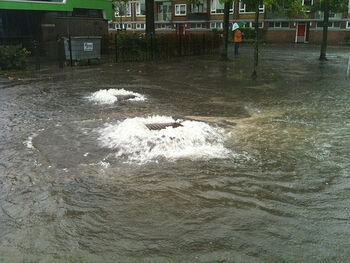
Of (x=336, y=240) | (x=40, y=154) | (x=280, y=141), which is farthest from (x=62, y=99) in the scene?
(x=336, y=240)

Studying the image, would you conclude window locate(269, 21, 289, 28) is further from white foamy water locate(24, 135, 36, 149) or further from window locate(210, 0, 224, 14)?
white foamy water locate(24, 135, 36, 149)

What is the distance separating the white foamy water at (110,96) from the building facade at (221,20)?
31.3m

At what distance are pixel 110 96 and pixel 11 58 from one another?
8.11 m

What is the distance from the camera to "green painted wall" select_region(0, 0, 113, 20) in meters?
19.3

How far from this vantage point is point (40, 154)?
5.80 meters

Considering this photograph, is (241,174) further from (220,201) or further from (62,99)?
(62,99)

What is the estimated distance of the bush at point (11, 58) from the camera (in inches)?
628

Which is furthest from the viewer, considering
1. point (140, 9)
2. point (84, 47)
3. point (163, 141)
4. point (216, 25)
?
point (140, 9)

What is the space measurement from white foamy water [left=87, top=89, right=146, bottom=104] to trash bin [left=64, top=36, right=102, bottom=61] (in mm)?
7393

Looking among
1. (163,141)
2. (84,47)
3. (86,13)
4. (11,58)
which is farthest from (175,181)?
(86,13)

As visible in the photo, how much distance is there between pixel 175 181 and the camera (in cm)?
479

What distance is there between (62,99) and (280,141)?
6.44 metres

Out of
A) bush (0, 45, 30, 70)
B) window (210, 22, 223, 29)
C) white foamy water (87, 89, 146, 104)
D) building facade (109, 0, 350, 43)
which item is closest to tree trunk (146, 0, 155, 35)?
bush (0, 45, 30, 70)

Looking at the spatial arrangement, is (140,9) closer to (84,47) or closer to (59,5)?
(59,5)
